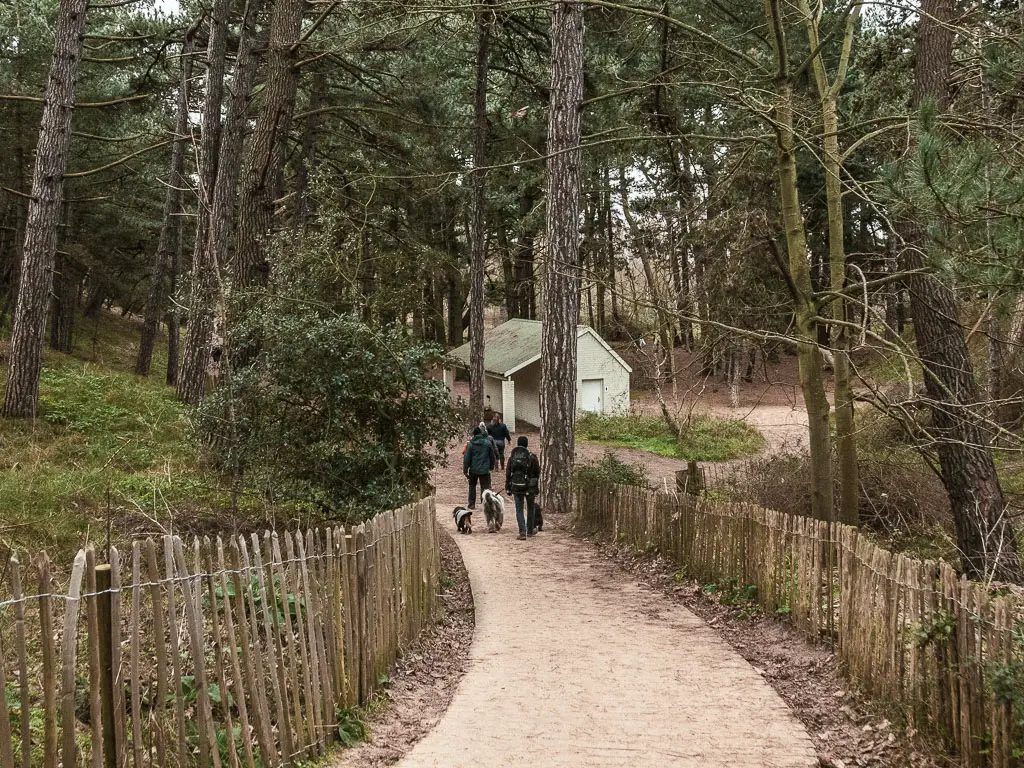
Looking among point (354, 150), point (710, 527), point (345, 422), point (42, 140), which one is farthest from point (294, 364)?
point (354, 150)

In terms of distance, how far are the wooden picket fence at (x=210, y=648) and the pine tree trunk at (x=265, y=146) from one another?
554 cm

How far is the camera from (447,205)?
117 feet

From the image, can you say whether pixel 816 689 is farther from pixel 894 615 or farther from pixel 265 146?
pixel 265 146

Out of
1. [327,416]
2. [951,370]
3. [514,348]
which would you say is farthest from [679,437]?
[327,416]

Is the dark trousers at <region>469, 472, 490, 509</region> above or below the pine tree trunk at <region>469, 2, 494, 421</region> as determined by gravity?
below

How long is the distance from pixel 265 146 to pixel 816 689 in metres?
9.47

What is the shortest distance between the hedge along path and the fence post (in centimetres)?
201

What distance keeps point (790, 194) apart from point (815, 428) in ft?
8.06

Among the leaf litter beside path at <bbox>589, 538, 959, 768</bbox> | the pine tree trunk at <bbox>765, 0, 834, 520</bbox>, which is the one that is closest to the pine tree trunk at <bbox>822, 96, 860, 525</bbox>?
the pine tree trunk at <bbox>765, 0, 834, 520</bbox>

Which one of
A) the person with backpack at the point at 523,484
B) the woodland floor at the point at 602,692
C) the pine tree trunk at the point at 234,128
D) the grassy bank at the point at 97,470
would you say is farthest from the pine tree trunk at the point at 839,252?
the pine tree trunk at the point at 234,128

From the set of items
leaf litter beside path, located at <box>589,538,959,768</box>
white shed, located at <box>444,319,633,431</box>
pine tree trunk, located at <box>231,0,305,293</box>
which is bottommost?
leaf litter beside path, located at <box>589,538,959,768</box>

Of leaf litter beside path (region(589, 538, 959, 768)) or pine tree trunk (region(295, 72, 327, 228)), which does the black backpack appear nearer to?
leaf litter beside path (region(589, 538, 959, 768))

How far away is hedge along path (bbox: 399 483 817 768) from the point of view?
5500 mm

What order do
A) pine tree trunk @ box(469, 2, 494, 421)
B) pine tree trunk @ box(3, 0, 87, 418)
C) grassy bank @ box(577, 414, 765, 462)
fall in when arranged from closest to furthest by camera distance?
1. pine tree trunk @ box(3, 0, 87, 418)
2. pine tree trunk @ box(469, 2, 494, 421)
3. grassy bank @ box(577, 414, 765, 462)
